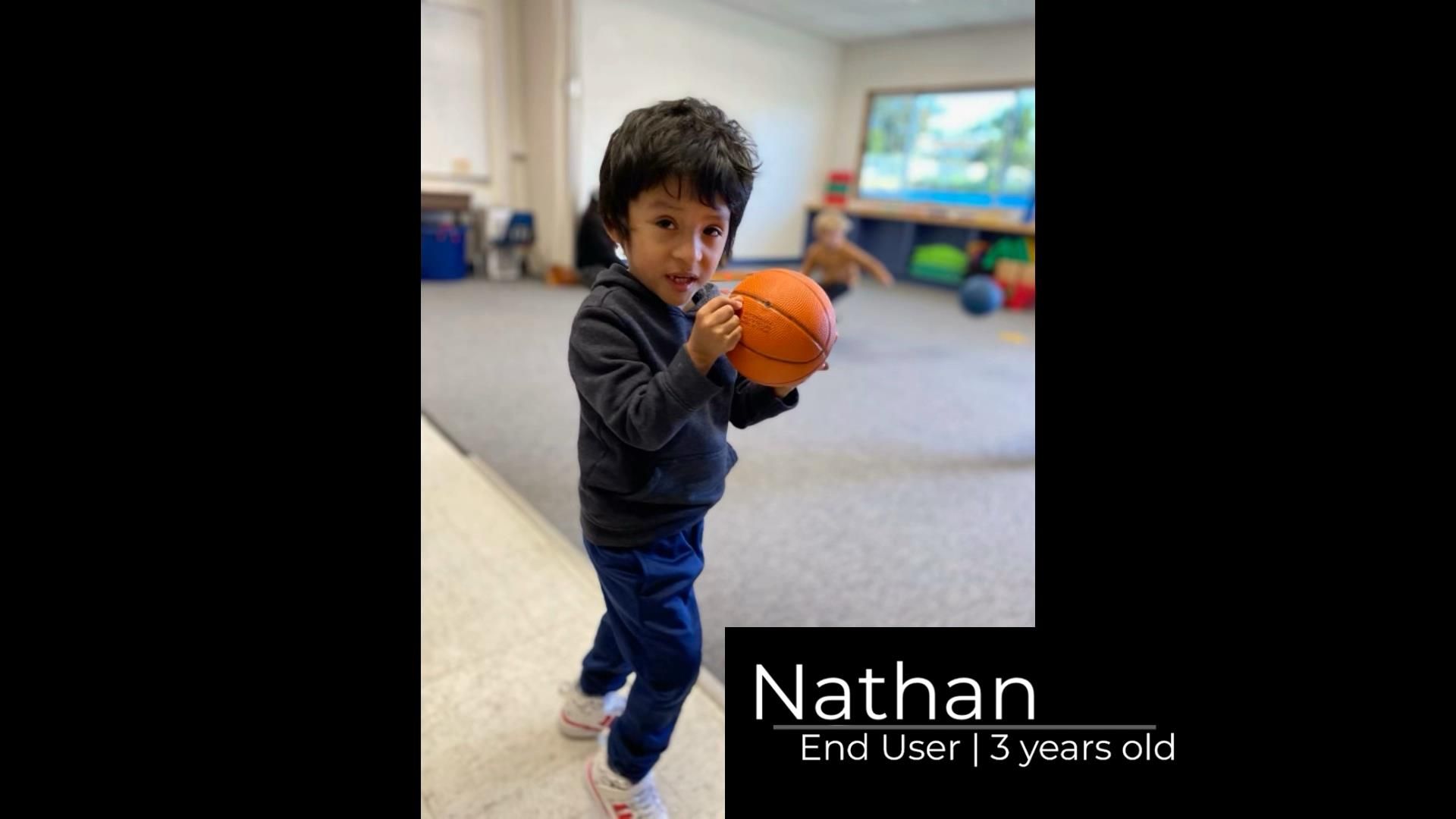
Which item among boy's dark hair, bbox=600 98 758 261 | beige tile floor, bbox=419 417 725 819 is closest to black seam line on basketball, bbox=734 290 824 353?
boy's dark hair, bbox=600 98 758 261

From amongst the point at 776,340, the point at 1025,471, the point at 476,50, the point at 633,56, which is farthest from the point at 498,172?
the point at 776,340

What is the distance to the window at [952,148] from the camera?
28.1 ft

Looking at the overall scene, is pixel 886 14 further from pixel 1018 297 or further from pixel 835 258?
pixel 835 258

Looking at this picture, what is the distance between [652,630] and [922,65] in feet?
31.4

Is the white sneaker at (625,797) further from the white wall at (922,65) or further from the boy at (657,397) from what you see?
the white wall at (922,65)

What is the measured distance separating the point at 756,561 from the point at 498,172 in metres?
6.43

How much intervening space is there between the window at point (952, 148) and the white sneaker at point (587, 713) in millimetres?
8337

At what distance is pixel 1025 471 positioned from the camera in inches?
132

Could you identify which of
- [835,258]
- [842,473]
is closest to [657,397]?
[842,473]

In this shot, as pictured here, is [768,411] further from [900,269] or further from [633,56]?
[900,269]

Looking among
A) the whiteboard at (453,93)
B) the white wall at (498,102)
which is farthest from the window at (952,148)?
the whiteboard at (453,93)

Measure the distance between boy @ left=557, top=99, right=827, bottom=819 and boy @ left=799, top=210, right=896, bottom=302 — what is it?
12.3ft

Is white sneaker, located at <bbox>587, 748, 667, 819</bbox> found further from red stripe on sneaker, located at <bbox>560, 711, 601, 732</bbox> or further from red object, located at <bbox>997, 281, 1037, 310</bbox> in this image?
red object, located at <bbox>997, 281, 1037, 310</bbox>

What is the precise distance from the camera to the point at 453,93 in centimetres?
709
